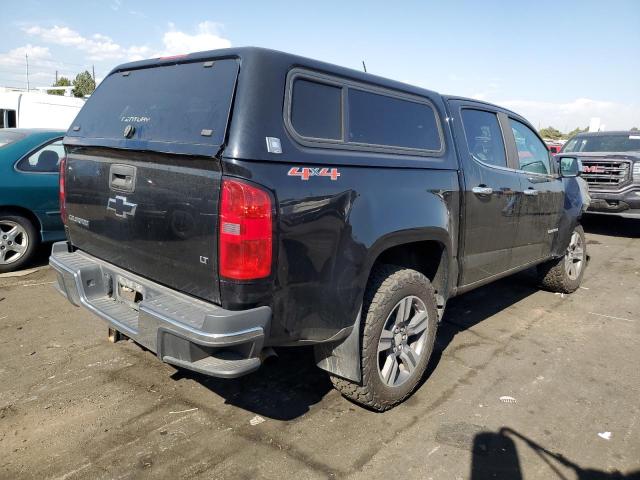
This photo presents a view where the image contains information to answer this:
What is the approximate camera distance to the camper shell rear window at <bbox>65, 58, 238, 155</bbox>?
2434mm

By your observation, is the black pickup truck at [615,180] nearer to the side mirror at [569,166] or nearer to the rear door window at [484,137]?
the side mirror at [569,166]

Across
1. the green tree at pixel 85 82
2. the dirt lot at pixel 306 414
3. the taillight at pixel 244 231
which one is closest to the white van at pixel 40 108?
the dirt lot at pixel 306 414

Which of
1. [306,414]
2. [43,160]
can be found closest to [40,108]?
[43,160]

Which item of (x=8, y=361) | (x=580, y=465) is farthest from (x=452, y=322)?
(x=8, y=361)

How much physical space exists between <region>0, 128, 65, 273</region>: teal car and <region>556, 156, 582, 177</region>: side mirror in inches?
216

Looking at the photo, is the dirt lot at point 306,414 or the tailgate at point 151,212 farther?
the dirt lot at point 306,414

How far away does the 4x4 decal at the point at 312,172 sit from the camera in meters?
2.40

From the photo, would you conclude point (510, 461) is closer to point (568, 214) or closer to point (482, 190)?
point (482, 190)

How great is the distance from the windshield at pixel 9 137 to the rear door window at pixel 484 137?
16.9 ft

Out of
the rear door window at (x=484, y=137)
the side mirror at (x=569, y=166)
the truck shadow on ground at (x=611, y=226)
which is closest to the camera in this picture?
the rear door window at (x=484, y=137)

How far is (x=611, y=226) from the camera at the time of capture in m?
11.0

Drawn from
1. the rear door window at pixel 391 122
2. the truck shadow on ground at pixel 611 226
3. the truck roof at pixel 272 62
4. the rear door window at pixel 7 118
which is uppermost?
the rear door window at pixel 7 118

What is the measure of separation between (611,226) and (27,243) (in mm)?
11081

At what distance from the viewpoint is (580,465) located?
271 cm
